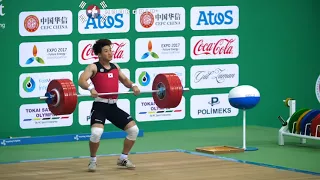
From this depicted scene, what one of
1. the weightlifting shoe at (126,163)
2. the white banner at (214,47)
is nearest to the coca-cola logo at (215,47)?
the white banner at (214,47)

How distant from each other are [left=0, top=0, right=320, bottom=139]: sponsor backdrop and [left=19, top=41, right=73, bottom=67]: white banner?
0.01 metres

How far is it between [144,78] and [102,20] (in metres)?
1.11

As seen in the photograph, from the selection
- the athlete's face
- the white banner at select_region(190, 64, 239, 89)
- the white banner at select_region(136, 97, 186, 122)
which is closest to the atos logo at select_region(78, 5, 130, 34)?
the white banner at select_region(136, 97, 186, 122)

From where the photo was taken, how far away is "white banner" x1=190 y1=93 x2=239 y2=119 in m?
13.1

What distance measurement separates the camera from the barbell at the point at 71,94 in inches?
365

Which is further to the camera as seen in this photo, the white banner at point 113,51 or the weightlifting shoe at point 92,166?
the white banner at point 113,51

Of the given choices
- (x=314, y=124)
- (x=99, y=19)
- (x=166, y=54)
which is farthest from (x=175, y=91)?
(x=166, y=54)

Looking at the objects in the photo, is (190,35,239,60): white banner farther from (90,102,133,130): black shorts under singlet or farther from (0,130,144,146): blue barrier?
(90,102,133,130): black shorts under singlet

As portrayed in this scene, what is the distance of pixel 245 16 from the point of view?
44.0ft

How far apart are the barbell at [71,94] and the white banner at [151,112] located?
2.70m

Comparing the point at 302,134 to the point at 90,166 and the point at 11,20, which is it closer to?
the point at 90,166

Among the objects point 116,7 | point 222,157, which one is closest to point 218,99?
point 116,7

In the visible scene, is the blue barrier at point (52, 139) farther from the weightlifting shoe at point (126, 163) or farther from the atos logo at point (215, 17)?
the weightlifting shoe at point (126, 163)

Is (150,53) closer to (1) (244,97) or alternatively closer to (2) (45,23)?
(2) (45,23)
